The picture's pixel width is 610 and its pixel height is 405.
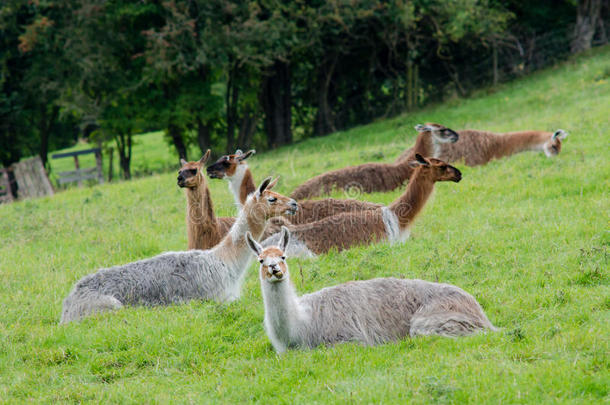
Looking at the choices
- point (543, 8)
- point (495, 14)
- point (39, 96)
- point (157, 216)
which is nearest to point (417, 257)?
point (157, 216)

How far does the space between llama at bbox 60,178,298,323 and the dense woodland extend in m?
15.3

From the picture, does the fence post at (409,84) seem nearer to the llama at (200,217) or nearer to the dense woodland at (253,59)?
the dense woodland at (253,59)

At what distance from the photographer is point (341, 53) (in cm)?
2838

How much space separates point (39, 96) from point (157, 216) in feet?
52.1

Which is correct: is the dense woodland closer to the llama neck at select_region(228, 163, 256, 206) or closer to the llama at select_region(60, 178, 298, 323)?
the llama neck at select_region(228, 163, 256, 206)

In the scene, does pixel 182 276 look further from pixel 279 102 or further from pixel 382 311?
pixel 279 102

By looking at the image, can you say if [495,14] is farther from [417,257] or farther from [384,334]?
[384,334]

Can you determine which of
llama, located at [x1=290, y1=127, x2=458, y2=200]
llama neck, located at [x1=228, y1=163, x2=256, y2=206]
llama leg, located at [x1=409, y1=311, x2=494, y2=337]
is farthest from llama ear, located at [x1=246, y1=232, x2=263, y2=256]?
llama, located at [x1=290, y1=127, x2=458, y2=200]

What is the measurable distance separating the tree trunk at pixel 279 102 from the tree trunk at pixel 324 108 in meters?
1.30

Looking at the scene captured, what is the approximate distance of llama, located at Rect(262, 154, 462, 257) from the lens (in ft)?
29.9

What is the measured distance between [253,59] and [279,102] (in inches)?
171

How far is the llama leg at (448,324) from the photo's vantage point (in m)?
5.71

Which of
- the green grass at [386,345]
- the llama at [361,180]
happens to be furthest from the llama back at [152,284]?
the llama at [361,180]

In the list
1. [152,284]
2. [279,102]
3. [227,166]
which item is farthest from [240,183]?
[279,102]
